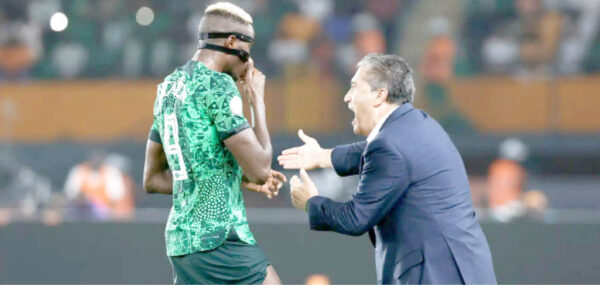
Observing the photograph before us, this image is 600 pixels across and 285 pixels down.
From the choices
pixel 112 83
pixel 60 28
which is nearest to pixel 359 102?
pixel 112 83

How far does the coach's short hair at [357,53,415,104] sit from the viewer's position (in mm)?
3336

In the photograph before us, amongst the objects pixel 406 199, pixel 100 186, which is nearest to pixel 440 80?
pixel 100 186

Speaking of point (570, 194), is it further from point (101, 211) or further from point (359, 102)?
point (359, 102)

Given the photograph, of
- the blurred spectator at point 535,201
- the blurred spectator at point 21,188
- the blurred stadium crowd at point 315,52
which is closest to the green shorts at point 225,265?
the blurred stadium crowd at point 315,52

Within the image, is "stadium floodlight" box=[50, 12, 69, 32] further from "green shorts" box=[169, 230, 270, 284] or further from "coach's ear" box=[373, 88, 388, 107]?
"coach's ear" box=[373, 88, 388, 107]

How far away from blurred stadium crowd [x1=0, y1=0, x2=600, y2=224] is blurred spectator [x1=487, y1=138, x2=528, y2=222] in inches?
0.4

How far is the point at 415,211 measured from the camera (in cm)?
322

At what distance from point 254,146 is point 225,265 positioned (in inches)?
18.2

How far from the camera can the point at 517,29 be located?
9.62 metres

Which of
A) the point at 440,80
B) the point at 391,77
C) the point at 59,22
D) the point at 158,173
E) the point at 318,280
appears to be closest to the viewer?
the point at 391,77

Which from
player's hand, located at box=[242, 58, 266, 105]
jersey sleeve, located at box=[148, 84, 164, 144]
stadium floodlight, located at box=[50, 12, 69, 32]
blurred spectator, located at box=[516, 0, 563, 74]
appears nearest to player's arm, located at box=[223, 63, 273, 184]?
player's hand, located at box=[242, 58, 266, 105]

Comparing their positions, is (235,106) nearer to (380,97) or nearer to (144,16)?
(380,97)

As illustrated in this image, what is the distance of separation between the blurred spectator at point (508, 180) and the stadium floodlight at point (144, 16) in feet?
12.6

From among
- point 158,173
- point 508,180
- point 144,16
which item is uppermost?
point 144,16
